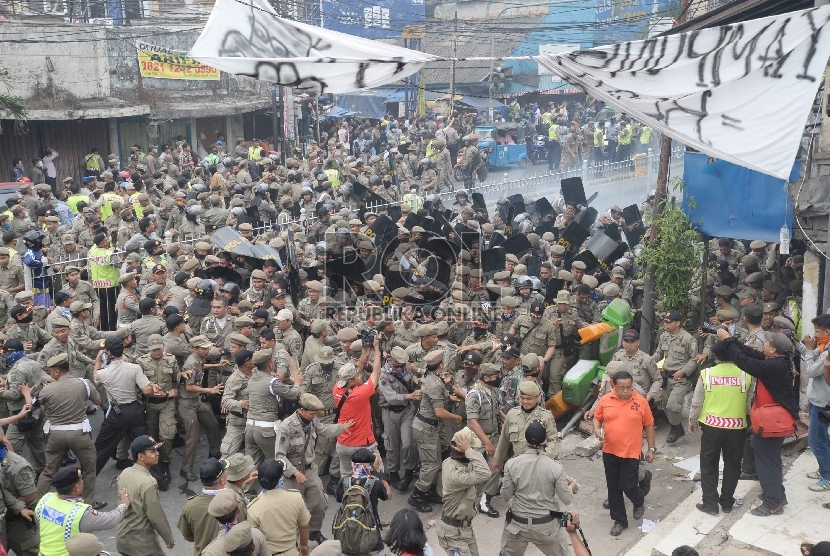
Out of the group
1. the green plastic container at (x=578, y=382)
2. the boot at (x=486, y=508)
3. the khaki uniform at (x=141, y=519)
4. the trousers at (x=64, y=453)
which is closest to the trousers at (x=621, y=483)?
the boot at (x=486, y=508)

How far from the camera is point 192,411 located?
28.7ft

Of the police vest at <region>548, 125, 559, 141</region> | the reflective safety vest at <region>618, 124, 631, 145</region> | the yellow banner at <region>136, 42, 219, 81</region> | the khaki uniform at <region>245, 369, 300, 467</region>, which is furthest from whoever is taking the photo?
the police vest at <region>548, 125, 559, 141</region>

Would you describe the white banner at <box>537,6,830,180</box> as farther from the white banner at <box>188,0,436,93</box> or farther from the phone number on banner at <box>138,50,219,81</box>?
the phone number on banner at <box>138,50,219,81</box>

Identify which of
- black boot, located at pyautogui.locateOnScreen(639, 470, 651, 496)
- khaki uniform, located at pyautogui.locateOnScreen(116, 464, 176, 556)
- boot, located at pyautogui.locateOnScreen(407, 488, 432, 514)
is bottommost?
boot, located at pyautogui.locateOnScreen(407, 488, 432, 514)

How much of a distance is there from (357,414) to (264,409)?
84cm

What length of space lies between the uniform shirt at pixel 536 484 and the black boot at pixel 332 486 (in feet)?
9.52

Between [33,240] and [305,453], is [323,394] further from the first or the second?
[33,240]

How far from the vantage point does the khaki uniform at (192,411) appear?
8.69m

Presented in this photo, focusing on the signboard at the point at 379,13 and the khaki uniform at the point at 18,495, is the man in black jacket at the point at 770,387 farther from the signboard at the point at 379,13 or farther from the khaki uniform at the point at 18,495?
the signboard at the point at 379,13

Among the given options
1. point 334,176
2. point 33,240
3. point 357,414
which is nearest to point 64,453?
point 357,414

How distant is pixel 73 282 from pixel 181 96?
17.3 m

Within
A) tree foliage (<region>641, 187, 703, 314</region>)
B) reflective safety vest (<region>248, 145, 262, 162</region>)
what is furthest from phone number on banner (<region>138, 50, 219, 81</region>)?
tree foliage (<region>641, 187, 703, 314</region>)

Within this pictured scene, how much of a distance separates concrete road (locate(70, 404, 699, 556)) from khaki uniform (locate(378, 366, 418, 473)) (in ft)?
1.16

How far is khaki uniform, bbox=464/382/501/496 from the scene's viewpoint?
7652mm
